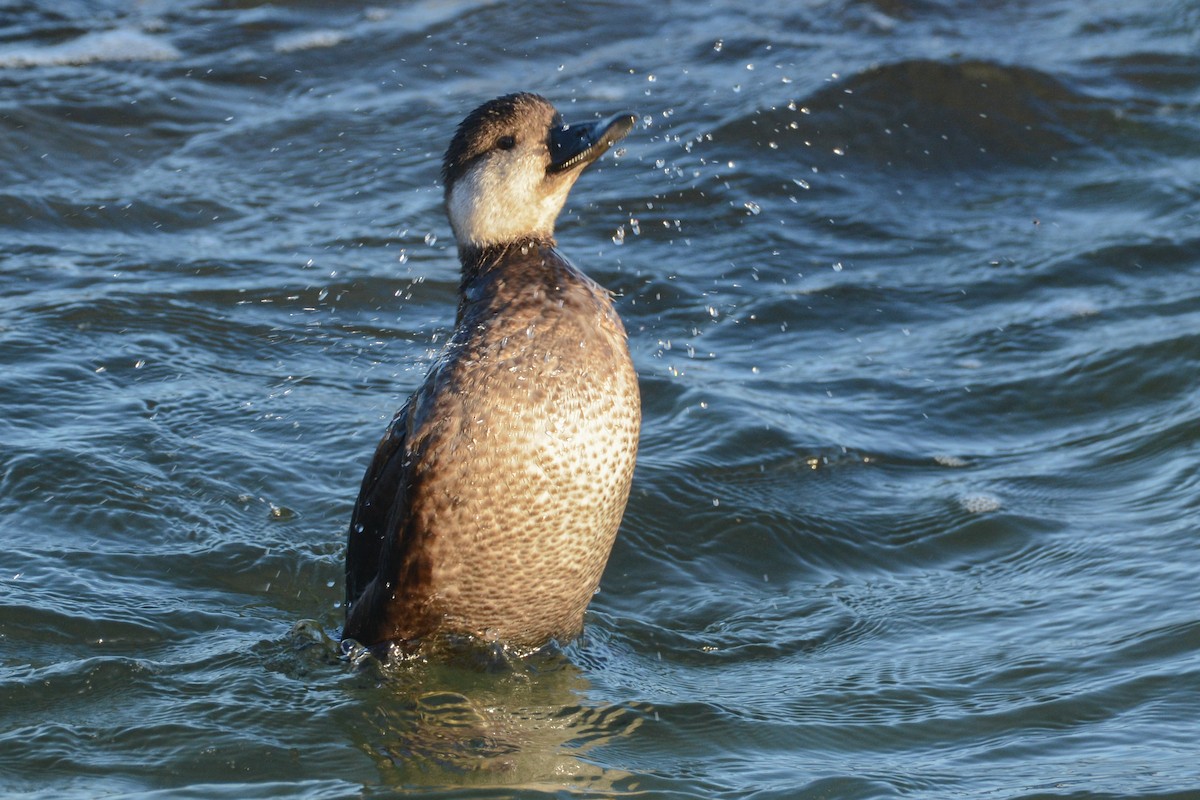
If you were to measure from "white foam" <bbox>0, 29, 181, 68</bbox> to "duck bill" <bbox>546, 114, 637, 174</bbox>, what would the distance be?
7.02m

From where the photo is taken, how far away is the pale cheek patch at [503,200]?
15.6ft

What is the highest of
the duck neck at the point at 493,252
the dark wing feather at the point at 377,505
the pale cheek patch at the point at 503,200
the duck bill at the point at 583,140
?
the duck bill at the point at 583,140

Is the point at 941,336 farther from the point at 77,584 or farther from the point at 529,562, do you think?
the point at 77,584

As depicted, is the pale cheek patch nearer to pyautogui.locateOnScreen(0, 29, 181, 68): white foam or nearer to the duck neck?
the duck neck

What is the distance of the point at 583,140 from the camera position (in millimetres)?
4703

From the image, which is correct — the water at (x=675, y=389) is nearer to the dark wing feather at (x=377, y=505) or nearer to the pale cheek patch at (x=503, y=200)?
the dark wing feather at (x=377, y=505)

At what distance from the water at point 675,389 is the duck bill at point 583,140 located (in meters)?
1.53

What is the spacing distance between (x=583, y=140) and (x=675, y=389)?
2545 mm

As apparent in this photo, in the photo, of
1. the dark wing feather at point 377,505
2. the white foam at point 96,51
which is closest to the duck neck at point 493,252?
the dark wing feather at point 377,505

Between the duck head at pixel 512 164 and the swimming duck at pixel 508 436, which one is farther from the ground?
the duck head at pixel 512 164

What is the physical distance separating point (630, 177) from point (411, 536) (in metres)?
5.50

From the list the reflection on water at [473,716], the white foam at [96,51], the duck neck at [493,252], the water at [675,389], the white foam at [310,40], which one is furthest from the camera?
the white foam at [310,40]

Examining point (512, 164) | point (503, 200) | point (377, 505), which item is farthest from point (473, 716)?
point (512, 164)

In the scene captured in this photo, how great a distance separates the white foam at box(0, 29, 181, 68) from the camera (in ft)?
35.0
